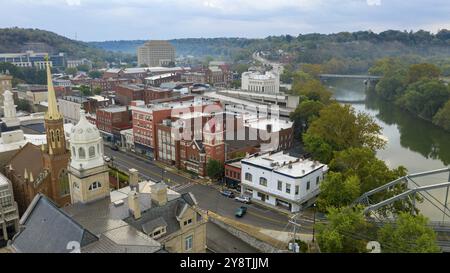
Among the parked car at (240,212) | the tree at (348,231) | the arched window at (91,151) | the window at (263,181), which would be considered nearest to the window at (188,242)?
the tree at (348,231)

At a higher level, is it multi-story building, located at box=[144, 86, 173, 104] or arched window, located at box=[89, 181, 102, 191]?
multi-story building, located at box=[144, 86, 173, 104]

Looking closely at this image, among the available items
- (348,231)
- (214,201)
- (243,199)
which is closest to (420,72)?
(243,199)

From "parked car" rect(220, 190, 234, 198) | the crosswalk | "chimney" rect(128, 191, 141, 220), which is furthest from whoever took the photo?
the crosswalk

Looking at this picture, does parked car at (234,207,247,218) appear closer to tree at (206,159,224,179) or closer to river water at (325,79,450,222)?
tree at (206,159,224,179)

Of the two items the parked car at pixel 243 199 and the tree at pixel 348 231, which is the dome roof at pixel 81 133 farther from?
the tree at pixel 348 231

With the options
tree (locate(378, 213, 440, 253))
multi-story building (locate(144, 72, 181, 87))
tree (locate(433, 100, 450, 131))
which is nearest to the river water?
tree (locate(433, 100, 450, 131))

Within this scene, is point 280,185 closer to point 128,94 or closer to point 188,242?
point 188,242
